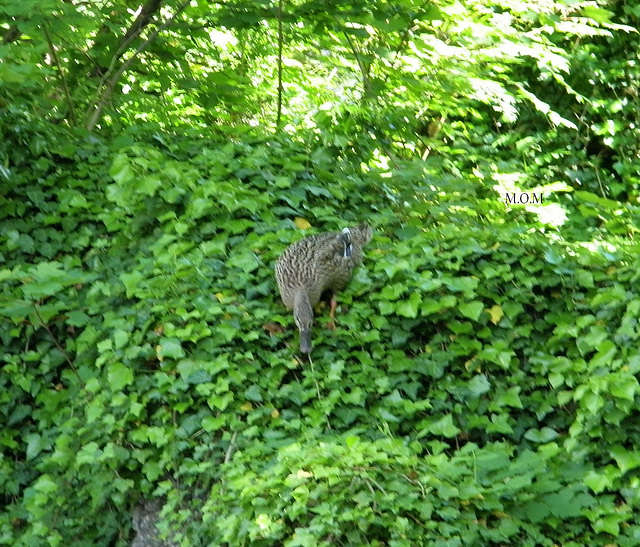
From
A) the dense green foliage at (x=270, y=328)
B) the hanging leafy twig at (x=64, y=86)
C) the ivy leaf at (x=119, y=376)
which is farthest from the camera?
the hanging leafy twig at (x=64, y=86)

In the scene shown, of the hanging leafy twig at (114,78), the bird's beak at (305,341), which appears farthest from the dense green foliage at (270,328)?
the bird's beak at (305,341)

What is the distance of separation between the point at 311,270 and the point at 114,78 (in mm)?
3243

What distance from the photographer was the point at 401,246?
6449 mm

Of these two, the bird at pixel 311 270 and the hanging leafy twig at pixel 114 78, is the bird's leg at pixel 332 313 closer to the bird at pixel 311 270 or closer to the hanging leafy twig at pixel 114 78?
the bird at pixel 311 270

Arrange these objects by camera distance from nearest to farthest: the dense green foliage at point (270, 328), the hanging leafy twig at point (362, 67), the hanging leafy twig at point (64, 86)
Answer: the dense green foliage at point (270, 328)
the hanging leafy twig at point (362, 67)
the hanging leafy twig at point (64, 86)

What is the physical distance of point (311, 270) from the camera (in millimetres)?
5867

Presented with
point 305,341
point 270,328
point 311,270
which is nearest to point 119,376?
point 270,328

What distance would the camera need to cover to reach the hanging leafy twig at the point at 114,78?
785cm

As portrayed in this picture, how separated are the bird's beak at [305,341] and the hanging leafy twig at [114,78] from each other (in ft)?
11.3

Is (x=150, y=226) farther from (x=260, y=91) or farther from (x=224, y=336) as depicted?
(x=260, y=91)

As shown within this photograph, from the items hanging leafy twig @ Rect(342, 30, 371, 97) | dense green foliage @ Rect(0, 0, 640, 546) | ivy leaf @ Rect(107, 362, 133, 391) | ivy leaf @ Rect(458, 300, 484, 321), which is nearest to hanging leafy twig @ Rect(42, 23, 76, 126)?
dense green foliage @ Rect(0, 0, 640, 546)

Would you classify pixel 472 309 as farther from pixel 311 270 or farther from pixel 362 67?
pixel 362 67

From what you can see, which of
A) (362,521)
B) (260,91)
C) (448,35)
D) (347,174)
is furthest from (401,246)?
(448,35)

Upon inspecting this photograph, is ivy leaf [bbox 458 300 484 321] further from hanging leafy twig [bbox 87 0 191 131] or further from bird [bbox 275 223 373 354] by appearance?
hanging leafy twig [bbox 87 0 191 131]
